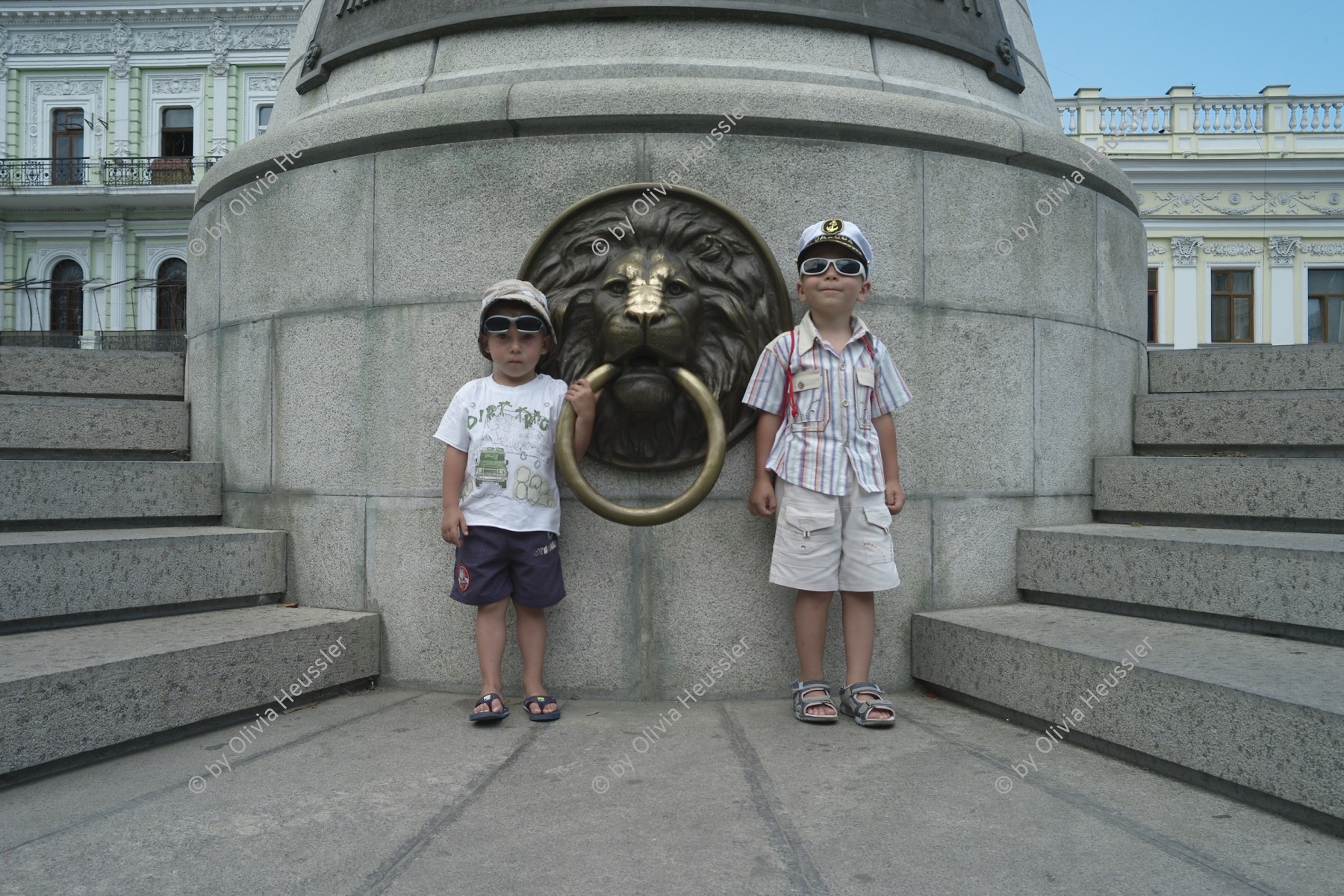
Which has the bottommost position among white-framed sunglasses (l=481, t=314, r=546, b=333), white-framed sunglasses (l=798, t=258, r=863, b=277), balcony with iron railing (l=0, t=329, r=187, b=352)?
white-framed sunglasses (l=481, t=314, r=546, b=333)

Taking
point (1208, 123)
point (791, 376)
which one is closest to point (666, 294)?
point (791, 376)

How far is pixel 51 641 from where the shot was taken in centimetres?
325

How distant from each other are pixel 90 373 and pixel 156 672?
2.62m

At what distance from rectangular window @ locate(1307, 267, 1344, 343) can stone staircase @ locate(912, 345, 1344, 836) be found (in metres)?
27.1

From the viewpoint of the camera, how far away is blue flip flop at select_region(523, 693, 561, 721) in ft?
11.2

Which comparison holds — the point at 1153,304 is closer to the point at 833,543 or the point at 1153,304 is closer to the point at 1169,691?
the point at 833,543

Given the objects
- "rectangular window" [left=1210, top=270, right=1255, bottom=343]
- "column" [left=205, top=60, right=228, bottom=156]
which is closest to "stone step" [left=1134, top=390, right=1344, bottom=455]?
"rectangular window" [left=1210, top=270, right=1255, bottom=343]

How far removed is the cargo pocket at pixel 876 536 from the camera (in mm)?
3461

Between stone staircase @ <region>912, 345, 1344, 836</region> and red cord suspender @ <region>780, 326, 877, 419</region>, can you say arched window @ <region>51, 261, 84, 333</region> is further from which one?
stone staircase @ <region>912, 345, 1344, 836</region>

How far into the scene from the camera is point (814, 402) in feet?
11.3

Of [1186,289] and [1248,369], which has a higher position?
[1186,289]

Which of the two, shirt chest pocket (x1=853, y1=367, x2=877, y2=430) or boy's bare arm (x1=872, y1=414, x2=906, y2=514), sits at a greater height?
shirt chest pocket (x1=853, y1=367, x2=877, y2=430)

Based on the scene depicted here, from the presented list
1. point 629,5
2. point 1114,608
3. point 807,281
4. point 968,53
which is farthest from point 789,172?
point 1114,608

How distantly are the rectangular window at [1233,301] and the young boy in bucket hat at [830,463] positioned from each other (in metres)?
28.0
